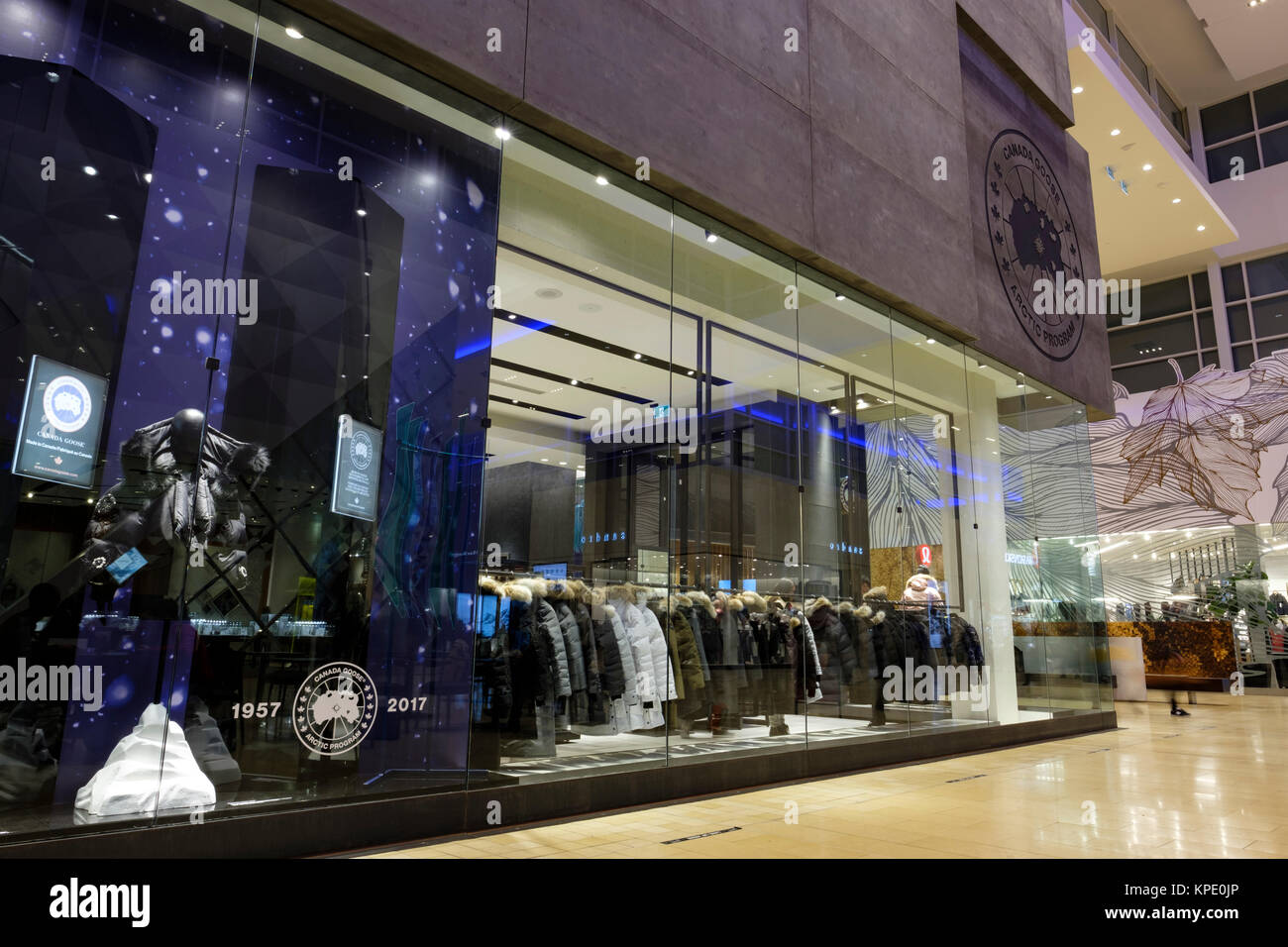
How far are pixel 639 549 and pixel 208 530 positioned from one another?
7.14ft

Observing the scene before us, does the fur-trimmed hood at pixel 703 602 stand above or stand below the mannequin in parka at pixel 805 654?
above

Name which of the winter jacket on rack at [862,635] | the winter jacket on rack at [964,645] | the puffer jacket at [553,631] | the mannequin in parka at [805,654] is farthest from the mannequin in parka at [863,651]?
the puffer jacket at [553,631]

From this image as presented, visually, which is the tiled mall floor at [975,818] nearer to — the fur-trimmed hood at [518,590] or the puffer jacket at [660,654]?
the puffer jacket at [660,654]

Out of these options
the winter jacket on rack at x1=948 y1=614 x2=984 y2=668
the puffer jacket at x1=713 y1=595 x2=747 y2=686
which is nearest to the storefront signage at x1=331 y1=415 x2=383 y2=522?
the puffer jacket at x1=713 y1=595 x2=747 y2=686

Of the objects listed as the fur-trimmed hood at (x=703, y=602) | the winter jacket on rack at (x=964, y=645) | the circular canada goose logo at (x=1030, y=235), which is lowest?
the winter jacket on rack at (x=964, y=645)

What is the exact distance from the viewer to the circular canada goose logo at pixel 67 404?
2.64 metres

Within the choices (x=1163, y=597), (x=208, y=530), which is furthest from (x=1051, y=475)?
(x=1163, y=597)

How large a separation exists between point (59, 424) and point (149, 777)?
3.78 ft

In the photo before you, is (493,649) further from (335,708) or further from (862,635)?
(862,635)

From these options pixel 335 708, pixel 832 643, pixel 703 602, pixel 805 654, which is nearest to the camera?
pixel 335 708

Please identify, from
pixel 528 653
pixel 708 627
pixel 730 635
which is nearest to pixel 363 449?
pixel 528 653

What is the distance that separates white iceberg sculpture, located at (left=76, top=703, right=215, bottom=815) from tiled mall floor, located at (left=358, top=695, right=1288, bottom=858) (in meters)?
0.66

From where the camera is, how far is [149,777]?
2.62m

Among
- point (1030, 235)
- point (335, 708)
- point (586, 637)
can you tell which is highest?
point (1030, 235)
